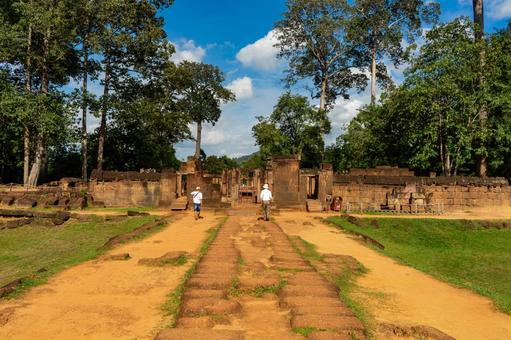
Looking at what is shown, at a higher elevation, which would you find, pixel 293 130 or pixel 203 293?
pixel 293 130

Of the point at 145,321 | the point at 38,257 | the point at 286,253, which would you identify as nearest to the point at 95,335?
the point at 145,321

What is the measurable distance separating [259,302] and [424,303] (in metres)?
2.73

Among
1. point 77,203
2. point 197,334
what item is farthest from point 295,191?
point 197,334

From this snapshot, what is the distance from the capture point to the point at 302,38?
3388 centimetres

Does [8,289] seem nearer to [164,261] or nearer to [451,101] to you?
→ [164,261]

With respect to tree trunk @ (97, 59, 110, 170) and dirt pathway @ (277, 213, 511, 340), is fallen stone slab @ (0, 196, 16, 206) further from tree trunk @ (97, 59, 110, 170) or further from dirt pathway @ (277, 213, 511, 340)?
dirt pathway @ (277, 213, 511, 340)

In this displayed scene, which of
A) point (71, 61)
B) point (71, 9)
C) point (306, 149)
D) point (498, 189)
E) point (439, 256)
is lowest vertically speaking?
point (439, 256)

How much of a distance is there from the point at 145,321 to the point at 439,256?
33.9 feet

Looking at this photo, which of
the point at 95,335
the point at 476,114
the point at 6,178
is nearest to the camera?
the point at 95,335

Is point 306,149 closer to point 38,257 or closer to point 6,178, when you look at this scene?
point 38,257

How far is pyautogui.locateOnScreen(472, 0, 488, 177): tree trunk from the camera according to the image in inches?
943

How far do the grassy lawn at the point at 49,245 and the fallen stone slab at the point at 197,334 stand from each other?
3.50m

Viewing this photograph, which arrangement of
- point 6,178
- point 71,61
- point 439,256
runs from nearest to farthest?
point 439,256 < point 71,61 < point 6,178

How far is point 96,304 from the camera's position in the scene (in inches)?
225
